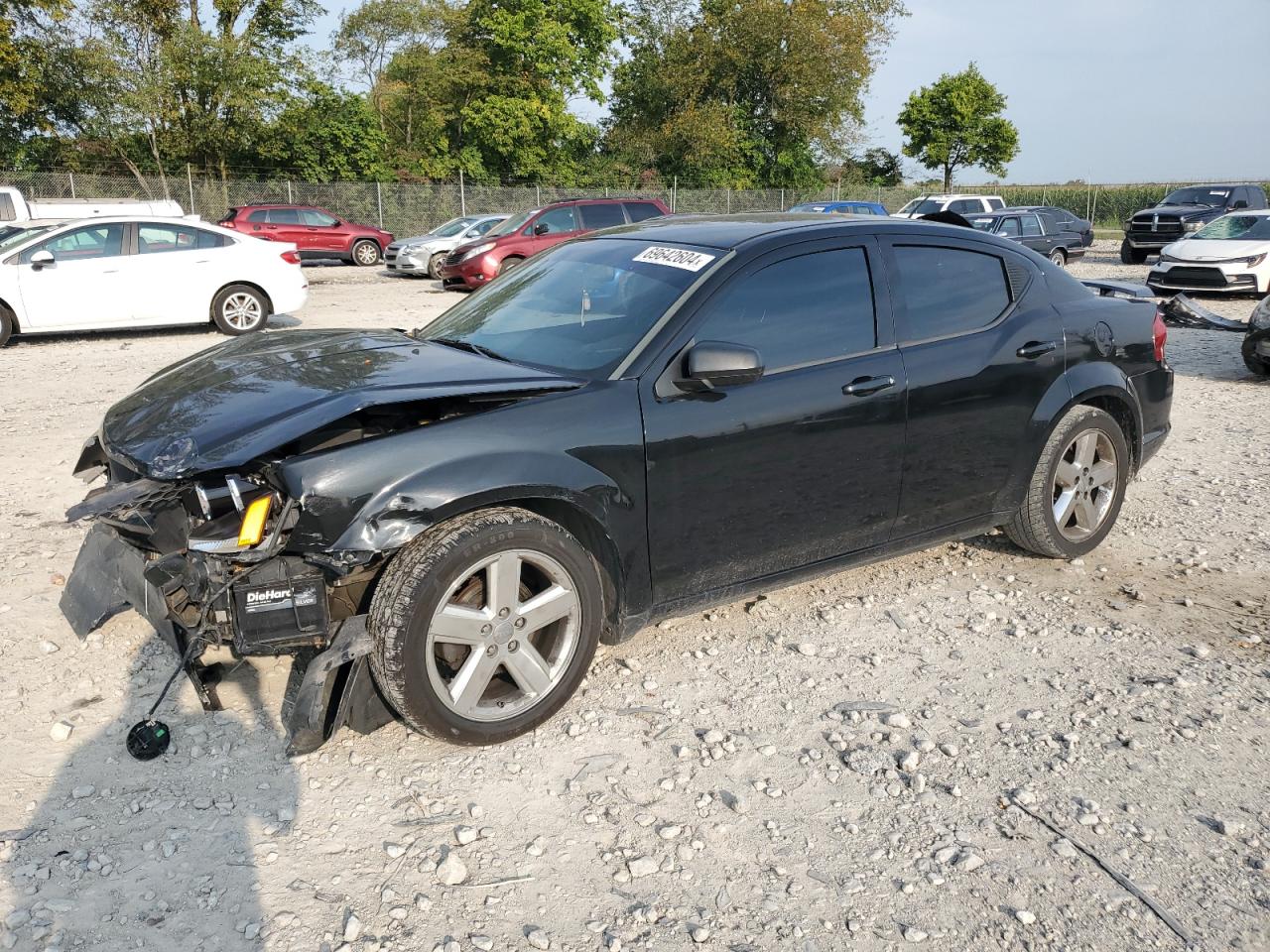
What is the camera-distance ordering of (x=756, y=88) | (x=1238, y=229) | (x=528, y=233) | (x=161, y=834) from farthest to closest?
(x=756, y=88)
(x=528, y=233)
(x=1238, y=229)
(x=161, y=834)

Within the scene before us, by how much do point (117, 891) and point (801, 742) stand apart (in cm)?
216

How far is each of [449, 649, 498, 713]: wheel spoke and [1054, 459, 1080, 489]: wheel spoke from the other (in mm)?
3053

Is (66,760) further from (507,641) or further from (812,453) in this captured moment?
(812,453)

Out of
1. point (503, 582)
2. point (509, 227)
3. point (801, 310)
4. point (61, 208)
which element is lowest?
point (503, 582)

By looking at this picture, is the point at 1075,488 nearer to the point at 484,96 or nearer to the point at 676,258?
the point at 676,258

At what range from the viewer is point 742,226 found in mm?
4301

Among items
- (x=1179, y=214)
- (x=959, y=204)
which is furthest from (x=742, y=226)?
(x=1179, y=214)

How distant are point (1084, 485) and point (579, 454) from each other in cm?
294

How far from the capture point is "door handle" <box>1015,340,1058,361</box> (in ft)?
15.0

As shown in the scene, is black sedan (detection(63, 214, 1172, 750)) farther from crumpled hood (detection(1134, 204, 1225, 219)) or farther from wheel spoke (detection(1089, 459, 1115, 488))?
crumpled hood (detection(1134, 204, 1225, 219))

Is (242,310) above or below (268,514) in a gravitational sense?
above

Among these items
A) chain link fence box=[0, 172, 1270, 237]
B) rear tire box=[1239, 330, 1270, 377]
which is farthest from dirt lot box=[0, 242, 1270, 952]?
chain link fence box=[0, 172, 1270, 237]

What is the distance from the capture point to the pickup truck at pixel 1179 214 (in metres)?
25.4

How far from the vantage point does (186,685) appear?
374 centimetres
